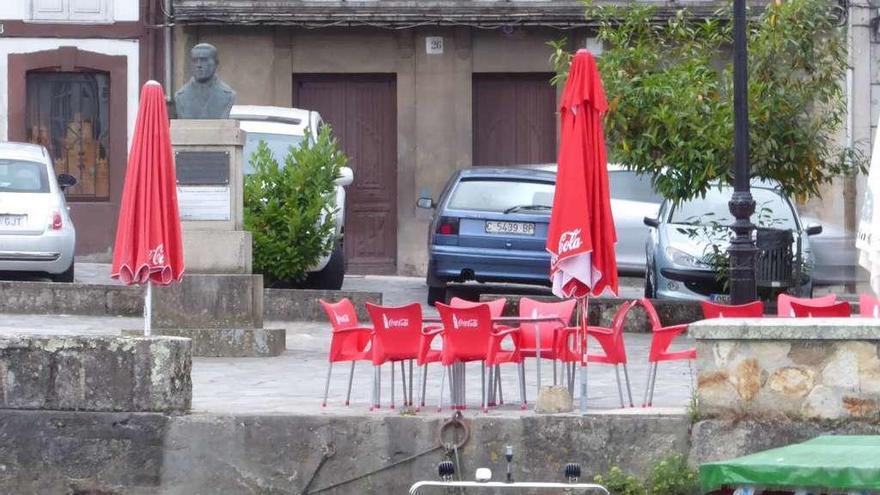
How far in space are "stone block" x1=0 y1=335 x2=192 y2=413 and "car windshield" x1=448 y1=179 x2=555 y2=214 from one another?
366 inches

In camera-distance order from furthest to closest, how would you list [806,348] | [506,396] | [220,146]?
[220,146] → [506,396] → [806,348]

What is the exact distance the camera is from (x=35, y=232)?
20.2m

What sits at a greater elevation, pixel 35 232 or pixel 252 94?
pixel 252 94

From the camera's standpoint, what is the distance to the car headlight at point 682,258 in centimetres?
1933

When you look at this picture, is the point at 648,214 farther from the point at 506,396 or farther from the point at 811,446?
the point at 811,446

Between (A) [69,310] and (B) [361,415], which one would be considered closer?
(B) [361,415]

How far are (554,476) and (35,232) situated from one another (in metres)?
10.1

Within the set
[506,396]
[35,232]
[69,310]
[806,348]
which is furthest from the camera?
[35,232]

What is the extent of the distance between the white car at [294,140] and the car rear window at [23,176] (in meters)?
2.16

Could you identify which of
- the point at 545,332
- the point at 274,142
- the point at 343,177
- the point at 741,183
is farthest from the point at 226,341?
the point at 274,142

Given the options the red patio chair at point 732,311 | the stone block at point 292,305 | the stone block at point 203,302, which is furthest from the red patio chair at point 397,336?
the stone block at point 292,305

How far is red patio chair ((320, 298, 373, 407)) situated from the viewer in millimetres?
12469

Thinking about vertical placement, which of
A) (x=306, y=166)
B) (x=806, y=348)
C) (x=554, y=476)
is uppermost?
(x=306, y=166)

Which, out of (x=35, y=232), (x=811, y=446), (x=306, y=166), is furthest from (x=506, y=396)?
(x=35, y=232)
